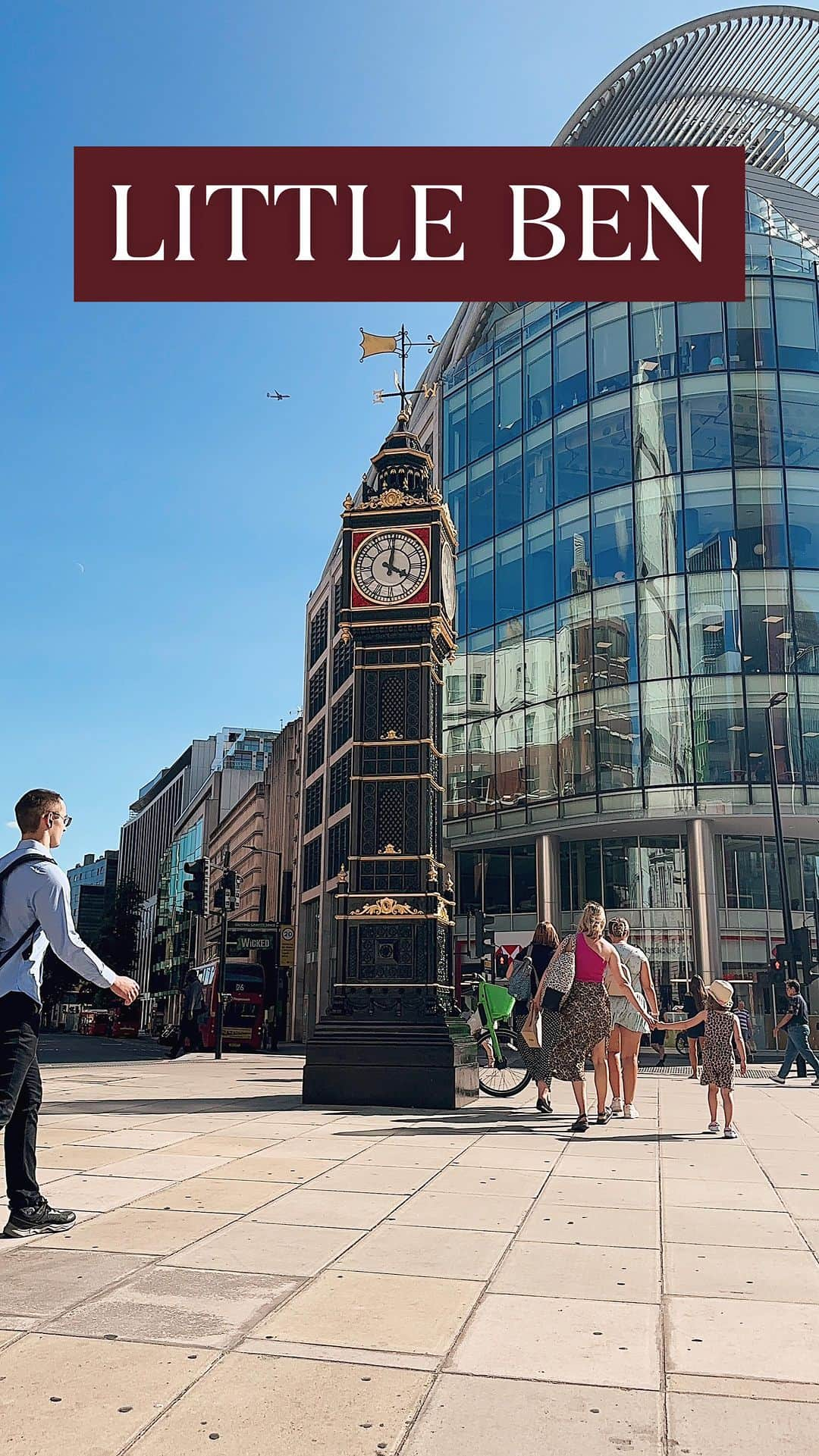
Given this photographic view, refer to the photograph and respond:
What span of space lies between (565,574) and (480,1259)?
35.0m

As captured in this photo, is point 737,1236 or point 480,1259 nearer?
point 480,1259

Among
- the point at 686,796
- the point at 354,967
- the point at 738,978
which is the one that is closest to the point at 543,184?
the point at 354,967

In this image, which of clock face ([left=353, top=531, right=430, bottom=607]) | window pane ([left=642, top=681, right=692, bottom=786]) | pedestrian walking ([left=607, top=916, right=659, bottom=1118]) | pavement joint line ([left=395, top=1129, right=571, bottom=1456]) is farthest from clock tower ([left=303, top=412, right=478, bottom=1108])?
window pane ([left=642, top=681, right=692, bottom=786])

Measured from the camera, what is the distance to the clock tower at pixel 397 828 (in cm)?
1170

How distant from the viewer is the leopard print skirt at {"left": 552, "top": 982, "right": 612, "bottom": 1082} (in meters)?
10.1

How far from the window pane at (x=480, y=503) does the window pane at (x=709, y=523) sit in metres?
8.23

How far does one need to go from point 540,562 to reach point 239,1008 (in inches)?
719

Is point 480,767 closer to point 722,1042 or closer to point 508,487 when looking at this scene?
point 508,487

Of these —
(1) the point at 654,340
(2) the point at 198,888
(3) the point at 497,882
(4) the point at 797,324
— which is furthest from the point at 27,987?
(4) the point at 797,324

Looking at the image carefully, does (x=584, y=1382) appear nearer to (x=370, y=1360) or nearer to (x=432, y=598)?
(x=370, y=1360)

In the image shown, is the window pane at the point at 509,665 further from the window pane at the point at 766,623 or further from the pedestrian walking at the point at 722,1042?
the pedestrian walking at the point at 722,1042

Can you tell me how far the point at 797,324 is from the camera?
3834cm

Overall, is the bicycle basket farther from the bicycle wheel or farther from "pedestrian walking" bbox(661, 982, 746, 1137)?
"pedestrian walking" bbox(661, 982, 746, 1137)

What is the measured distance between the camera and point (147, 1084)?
52.0ft
